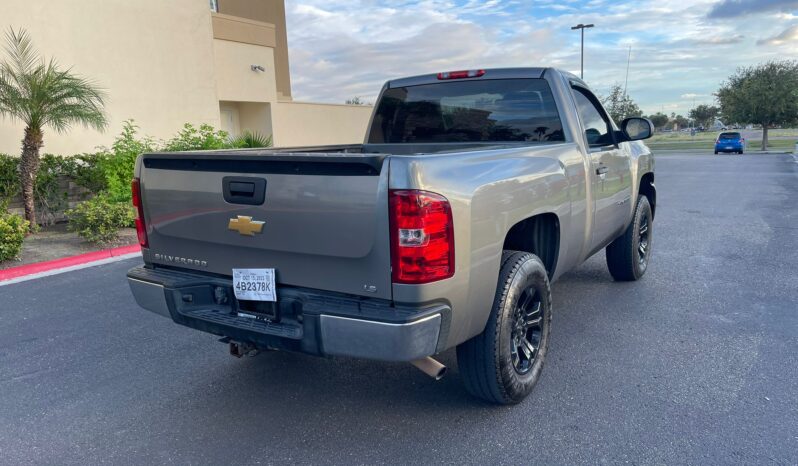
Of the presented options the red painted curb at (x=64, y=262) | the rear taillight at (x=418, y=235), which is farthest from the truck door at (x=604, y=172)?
the red painted curb at (x=64, y=262)

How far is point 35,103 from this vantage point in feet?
29.9

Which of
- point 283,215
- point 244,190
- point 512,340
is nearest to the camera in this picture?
point 283,215

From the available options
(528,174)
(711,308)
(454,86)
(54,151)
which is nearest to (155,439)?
(528,174)

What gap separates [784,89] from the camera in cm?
3769

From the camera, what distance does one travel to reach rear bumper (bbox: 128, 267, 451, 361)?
2.58 meters

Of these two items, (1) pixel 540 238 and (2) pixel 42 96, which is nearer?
(1) pixel 540 238

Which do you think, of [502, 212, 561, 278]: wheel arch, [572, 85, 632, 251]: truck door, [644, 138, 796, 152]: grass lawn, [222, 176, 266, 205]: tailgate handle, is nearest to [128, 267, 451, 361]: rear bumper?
[222, 176, 266, 205]: tailgate handle

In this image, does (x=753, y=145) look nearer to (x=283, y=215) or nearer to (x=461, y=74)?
(x=461, y=74)

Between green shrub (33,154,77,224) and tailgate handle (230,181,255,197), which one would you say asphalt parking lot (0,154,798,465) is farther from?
green shrub (33,154,77,224)

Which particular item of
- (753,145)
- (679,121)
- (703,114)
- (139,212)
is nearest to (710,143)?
(753,145)

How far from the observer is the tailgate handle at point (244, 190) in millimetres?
2895

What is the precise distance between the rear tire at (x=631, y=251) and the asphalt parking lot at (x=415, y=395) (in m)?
0.21

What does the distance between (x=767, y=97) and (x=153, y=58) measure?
3904cm

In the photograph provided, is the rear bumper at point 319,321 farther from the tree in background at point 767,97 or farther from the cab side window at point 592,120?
the tree in background at point 767,97
